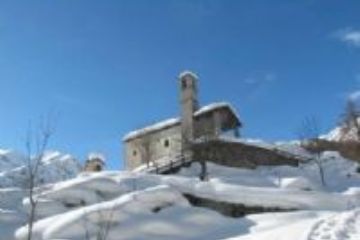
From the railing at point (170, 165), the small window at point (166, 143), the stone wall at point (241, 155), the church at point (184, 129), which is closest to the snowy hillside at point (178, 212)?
the railing at point (170, 165)

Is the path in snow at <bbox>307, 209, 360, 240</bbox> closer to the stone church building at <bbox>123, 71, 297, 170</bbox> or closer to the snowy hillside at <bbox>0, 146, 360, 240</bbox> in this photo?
the snowy hillside at <bbox>0, 146, 360, 240</bbox>

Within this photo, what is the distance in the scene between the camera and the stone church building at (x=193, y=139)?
176 ft

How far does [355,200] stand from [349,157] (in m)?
23.3

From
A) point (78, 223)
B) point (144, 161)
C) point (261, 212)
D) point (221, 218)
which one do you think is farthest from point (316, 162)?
point (78, 223)

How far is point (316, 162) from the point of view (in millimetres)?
52188

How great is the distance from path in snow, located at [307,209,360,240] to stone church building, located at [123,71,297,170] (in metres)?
28.6

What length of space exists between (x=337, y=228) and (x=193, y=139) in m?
35.4

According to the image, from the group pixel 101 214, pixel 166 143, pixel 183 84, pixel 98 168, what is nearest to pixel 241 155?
pixel 166 143

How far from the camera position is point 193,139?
56.7 metres

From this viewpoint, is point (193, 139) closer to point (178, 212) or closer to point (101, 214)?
point (178, 212)

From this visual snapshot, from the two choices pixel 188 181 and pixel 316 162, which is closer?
pixel 188 181

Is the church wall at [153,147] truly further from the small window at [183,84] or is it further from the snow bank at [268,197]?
the snow bank at [268,197]

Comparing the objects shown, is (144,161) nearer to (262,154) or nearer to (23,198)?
(262,154)

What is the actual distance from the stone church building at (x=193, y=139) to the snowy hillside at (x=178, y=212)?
13728 millimetres
